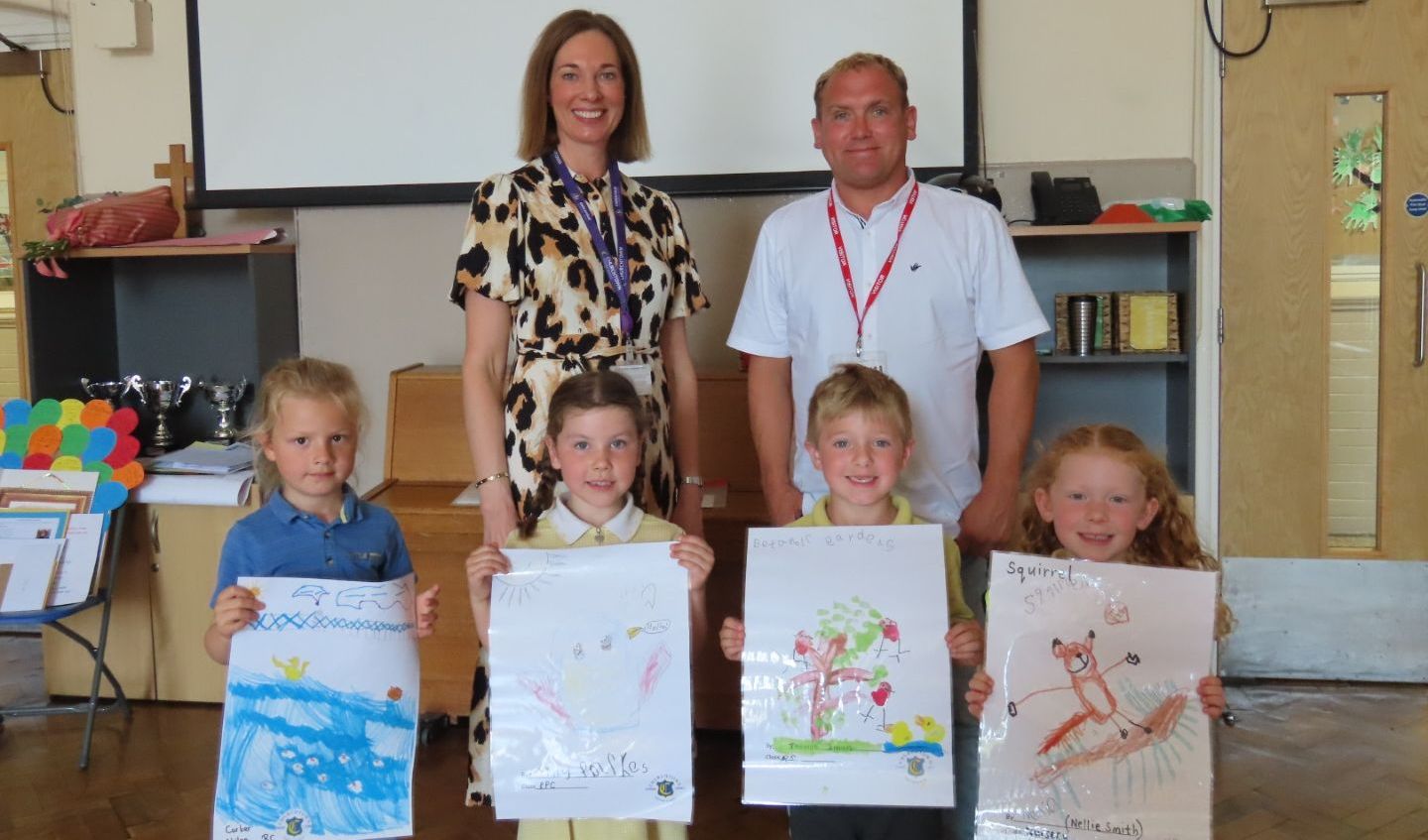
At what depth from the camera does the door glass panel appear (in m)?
3.60

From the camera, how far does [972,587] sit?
6.91 feet

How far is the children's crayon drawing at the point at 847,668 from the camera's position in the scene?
169 centimetres

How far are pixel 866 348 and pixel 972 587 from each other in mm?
476

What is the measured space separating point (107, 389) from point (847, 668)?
127 inches

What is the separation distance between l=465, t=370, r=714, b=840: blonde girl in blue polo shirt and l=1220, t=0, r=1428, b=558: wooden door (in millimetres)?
2514

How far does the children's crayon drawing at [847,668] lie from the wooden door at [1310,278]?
242 cm

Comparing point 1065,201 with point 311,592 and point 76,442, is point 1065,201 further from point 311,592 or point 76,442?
point 76,442

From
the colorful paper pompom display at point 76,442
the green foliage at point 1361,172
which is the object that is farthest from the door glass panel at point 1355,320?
the colorful paper pompom display at point 76,442

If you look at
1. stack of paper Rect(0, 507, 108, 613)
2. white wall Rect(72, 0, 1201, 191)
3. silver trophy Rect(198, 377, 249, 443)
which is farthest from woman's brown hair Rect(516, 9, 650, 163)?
silver trophy Rect(198, 377, 249, 443)

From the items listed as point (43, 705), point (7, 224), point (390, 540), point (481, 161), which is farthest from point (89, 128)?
point (390, 540)

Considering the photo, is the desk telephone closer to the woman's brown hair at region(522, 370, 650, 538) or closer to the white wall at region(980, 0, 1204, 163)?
the white wall at region(980, 0, 1204, 163)

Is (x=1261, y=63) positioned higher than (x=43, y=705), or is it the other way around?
(x=1261, y=63)

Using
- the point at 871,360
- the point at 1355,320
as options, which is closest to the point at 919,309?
the point at 871,360

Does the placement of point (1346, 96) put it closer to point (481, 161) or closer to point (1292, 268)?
point (1292, 268)
